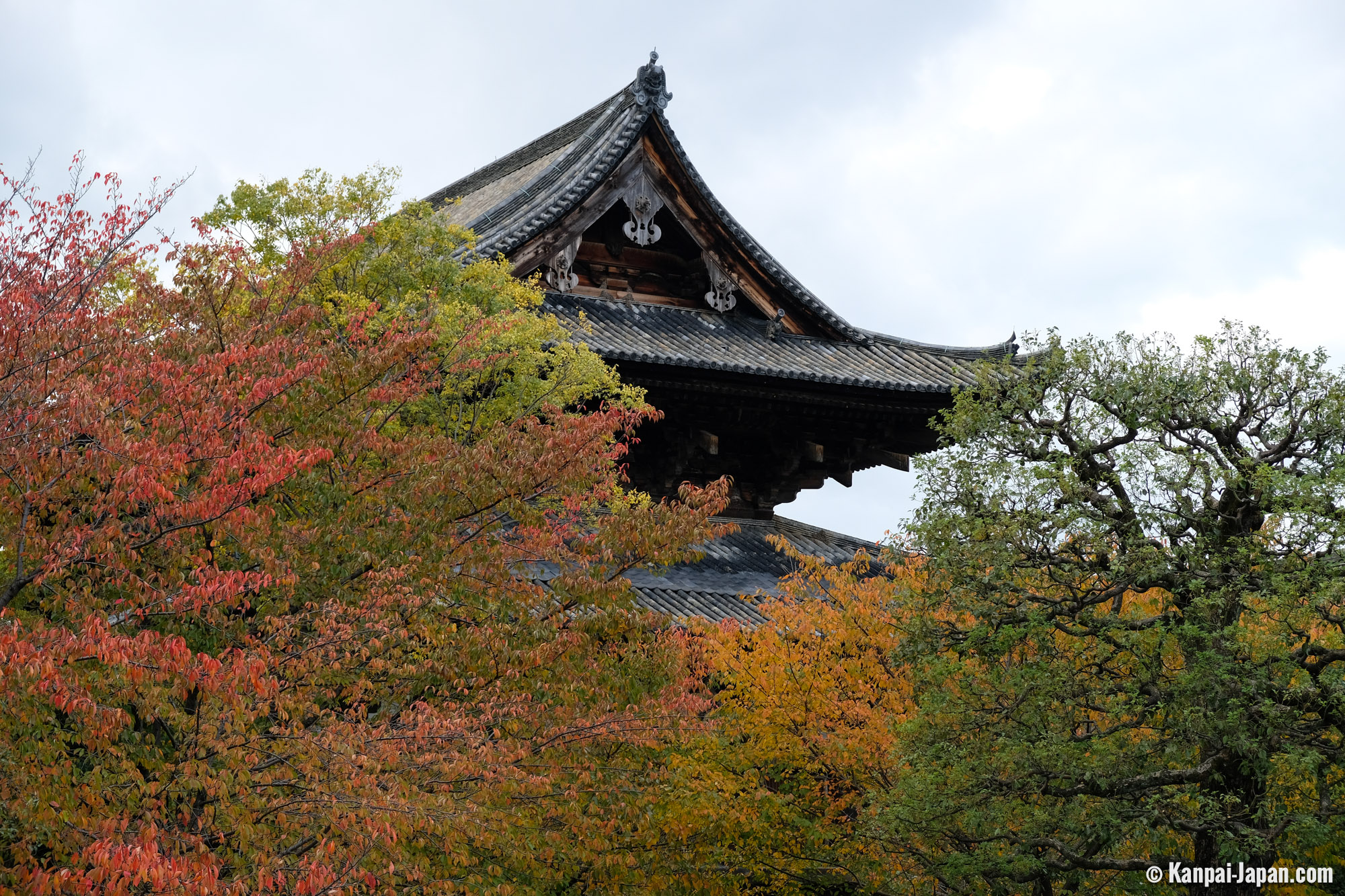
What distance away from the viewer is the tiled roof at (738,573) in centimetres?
1583

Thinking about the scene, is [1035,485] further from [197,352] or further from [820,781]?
[197,352]

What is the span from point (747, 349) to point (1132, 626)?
1023 cm

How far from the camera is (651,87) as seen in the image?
19.3 meters

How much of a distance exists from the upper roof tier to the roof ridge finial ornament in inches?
0.9

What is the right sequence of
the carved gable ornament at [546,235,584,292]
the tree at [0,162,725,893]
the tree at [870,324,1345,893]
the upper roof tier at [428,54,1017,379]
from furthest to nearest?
→ 1. the carved gable ornament at [546,235,584,292]
2. the upper roof tier at [428,54,1017,379]
3. the tree at [870,324,1345,893]
4. the tree at [0,162,725,893]

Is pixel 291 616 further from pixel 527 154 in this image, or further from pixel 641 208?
pixel 527 154

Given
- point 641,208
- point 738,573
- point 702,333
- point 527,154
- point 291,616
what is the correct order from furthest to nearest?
point 527,154 < point 641,208 < point 702,333 < point 738,573 < point 291,616

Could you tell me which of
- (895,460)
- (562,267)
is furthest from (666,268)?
(895,460)

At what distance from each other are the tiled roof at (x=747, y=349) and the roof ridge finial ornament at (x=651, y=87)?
2.95m

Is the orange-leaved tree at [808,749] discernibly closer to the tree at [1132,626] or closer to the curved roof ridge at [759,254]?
the tree at [1132,626]

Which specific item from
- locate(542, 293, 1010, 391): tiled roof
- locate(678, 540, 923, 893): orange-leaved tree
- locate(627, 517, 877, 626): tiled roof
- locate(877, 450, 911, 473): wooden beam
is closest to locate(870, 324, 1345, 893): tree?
locate(678, 540, 923, 893): orange-leaved tree

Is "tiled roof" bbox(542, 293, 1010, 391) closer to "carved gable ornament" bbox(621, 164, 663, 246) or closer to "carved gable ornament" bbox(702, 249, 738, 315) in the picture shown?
"carved gable ornament" bbox(702, 249, 738, 315)

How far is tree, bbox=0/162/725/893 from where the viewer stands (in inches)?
270

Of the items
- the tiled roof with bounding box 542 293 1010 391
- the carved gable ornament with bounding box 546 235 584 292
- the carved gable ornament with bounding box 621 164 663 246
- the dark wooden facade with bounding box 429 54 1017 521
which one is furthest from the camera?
the carved gable ornament with bounding box 621 164 663 246
